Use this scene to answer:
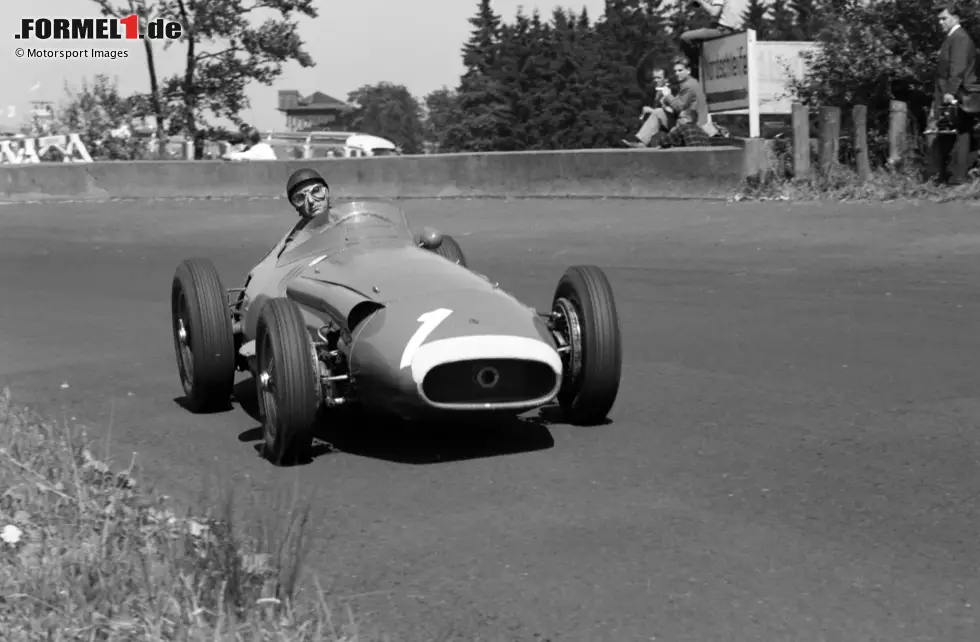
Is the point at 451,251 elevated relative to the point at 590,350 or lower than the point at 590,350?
elevated

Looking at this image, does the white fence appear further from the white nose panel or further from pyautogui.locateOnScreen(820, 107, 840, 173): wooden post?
the white nose panel

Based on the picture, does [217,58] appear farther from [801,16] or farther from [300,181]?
[801,16]

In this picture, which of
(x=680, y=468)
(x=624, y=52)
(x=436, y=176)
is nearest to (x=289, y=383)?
(x=680, y=468)

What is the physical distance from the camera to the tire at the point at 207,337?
730cm

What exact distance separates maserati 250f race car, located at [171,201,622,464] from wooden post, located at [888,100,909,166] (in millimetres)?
9482

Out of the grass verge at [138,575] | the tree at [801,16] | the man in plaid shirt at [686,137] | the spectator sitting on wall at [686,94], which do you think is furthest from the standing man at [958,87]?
the tree at [801,16]

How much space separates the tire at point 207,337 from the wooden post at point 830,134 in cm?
1023

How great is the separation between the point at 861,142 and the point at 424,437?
1052 cm

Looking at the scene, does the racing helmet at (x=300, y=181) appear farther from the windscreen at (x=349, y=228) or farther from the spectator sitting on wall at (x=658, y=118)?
the spectator sitting on wall at (x=658, y=118)

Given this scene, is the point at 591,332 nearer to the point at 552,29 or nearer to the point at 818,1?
the point at 818,1

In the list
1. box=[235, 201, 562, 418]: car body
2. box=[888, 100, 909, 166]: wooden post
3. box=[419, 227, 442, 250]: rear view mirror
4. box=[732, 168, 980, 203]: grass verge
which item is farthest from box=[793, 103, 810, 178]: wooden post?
box=[235, 201, 562, 418]: car body

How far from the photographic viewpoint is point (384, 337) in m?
6.25

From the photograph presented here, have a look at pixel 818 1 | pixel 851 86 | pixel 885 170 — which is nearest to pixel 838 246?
pixel 885 170

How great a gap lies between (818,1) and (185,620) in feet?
62.5
